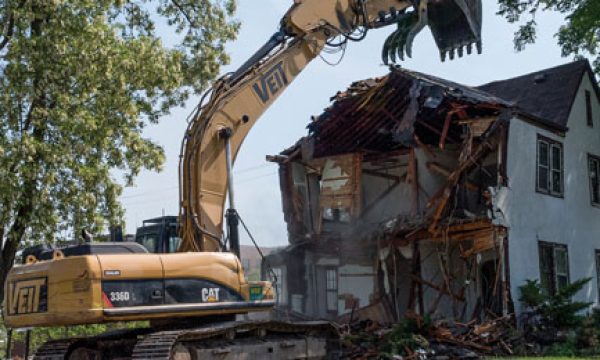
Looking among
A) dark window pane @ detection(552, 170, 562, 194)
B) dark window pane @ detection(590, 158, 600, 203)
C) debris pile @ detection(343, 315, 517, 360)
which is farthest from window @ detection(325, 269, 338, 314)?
dark window pane @ detection(590, 158, 600, 203)

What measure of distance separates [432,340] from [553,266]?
617 centimetres

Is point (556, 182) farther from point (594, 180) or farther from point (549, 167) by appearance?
point (594, 180)

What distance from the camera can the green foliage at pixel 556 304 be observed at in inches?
739

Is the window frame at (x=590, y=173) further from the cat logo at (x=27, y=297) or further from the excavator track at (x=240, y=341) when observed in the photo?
the cat logo at (x=27, y=297)

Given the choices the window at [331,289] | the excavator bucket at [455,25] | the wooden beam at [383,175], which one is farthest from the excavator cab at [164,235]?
the window at [331,289]

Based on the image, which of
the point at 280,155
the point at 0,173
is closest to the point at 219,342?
the point at 0,173

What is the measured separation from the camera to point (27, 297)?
11391 mm

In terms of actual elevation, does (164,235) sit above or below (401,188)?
below

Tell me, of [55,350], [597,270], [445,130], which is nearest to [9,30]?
[55,350]

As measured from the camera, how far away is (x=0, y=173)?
16141mm

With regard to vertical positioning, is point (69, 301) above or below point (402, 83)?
below

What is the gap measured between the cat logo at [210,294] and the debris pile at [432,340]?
622 cm

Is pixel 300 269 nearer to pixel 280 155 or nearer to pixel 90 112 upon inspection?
pixel 280 155

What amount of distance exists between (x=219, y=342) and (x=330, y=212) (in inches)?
507
